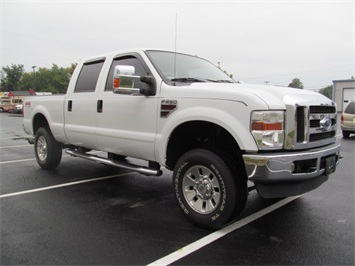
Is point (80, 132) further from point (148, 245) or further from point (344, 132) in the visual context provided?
point (344, 132)

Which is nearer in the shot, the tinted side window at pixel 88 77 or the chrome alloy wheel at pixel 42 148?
the tinted side window at pixel 88 77

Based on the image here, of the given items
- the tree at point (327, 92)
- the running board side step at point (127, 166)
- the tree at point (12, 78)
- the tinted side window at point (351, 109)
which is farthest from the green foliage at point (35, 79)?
the running board side step at point (127, 166)

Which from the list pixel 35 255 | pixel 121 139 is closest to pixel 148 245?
pixel 35 255

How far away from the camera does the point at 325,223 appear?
396 cm

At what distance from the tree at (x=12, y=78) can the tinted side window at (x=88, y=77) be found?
9235cm

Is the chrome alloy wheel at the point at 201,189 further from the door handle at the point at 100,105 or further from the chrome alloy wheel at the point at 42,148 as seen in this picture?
the chrome alloy wheel at the point at 42,148

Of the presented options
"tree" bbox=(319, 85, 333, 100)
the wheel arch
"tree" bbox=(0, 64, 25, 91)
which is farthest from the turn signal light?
"tree" bbox=(0, 64, 25, 91)

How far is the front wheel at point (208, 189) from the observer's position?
3.45m

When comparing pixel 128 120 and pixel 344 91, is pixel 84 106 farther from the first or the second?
pixel 344 91

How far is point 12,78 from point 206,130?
98094 millimetres

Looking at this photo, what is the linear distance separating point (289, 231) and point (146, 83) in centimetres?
248

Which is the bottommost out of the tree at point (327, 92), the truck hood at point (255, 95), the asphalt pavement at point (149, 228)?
the asphalt pavement at point (149, 228)

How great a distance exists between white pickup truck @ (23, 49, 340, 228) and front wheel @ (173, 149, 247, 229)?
0.01 metres

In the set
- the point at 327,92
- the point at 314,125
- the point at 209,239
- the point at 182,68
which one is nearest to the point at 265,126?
the point at 314,125
